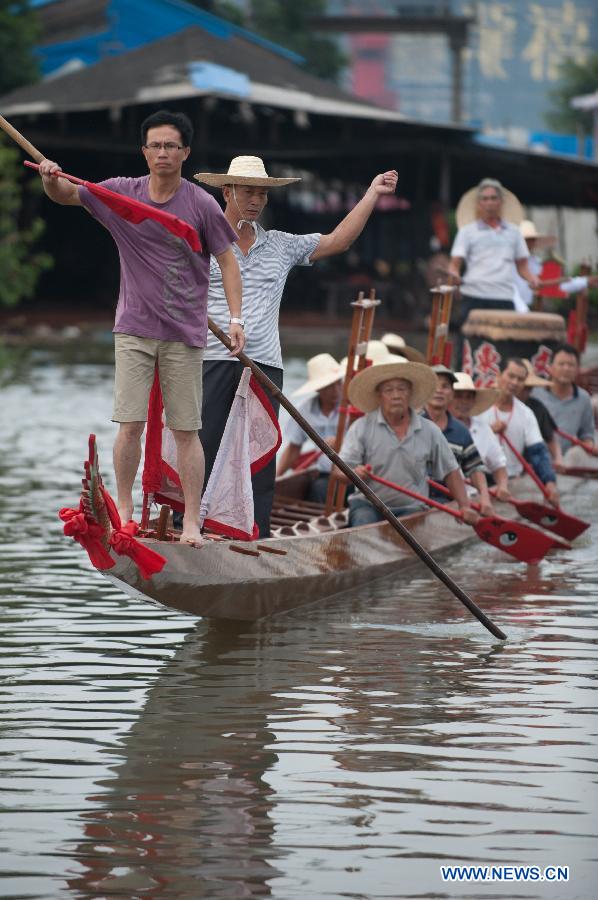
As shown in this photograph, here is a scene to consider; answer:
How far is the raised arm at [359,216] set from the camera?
313 inches

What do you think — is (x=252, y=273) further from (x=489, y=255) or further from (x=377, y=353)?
(x=489, y=255)

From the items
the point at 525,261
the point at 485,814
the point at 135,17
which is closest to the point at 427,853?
the point at 485,814

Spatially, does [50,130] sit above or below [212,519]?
above

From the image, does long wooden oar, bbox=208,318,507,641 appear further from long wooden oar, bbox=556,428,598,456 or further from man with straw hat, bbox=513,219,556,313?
man with straw hat, bbox=513,219,556,313

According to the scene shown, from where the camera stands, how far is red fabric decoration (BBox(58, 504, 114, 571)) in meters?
6.97

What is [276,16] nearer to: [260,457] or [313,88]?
[313,88]

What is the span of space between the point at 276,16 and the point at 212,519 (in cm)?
5015

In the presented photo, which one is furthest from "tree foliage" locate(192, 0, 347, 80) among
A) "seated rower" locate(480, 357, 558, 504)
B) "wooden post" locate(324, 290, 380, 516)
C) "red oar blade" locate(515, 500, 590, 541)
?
"wooden post" locate(324, 290, 380, 516)

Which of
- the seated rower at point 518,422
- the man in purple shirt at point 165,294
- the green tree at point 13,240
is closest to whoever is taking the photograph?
the man in purple shirt at point 165,294

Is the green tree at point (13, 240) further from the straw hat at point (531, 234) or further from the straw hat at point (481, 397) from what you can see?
the straw hat at point (481, 397)

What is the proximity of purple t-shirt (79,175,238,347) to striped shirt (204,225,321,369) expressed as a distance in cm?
79

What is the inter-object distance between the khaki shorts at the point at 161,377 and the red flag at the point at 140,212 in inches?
21.0

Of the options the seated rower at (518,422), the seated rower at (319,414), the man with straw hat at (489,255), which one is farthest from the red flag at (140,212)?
the man with straw hat at (489,255)

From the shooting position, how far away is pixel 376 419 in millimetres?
9914
